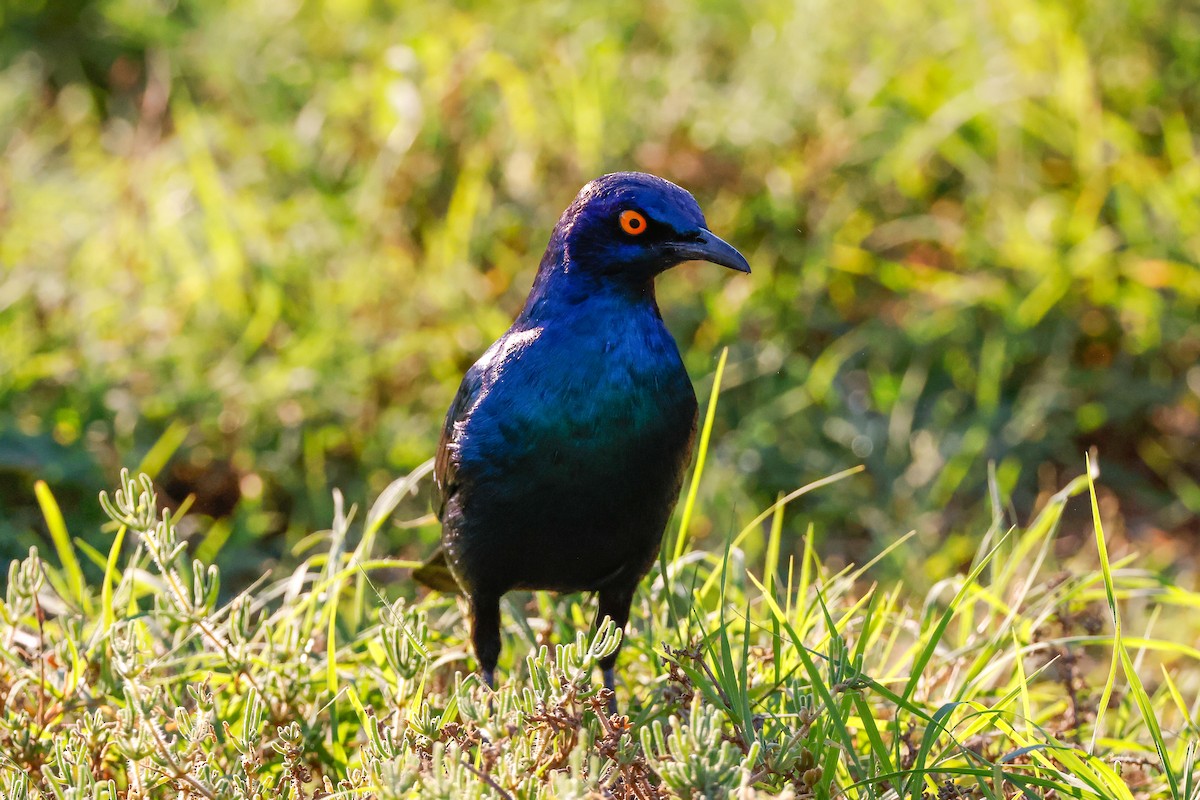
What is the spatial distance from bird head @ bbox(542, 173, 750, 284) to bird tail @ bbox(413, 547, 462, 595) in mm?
782

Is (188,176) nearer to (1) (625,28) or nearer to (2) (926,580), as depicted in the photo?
(1) (625,28)

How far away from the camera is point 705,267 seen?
16.1 ft

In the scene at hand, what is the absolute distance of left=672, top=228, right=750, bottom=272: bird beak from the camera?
104 inches

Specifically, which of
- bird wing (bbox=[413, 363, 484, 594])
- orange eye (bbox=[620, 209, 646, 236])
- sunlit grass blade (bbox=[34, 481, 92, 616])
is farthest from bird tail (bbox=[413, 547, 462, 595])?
orange eye (bbox=[620, 209, 646, 236])

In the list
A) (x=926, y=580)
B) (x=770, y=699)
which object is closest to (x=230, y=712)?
(x=770, y=699)

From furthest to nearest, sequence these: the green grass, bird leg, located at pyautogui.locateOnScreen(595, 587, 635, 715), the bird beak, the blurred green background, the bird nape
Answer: the blurred green background → bird leg, located at pyautogui.locateOnScreen(595, 587, 635, 715) → the bird beak → the bird nape → the green grass

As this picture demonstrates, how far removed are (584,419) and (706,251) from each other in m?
0.43

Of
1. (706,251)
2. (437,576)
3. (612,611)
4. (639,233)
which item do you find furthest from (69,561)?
Answer: (706,251)

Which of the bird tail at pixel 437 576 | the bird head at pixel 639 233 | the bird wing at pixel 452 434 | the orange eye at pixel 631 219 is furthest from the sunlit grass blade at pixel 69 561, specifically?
the orange eye at pixel 631 219

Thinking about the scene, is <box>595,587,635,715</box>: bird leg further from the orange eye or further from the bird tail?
→ the orange eye

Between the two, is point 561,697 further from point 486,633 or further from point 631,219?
point 631,219

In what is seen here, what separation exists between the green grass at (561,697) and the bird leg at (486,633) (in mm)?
112

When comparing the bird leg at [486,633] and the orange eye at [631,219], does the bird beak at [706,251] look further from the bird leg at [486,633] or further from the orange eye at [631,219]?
the bird leg at [486,633]

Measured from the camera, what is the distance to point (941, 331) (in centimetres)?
480
